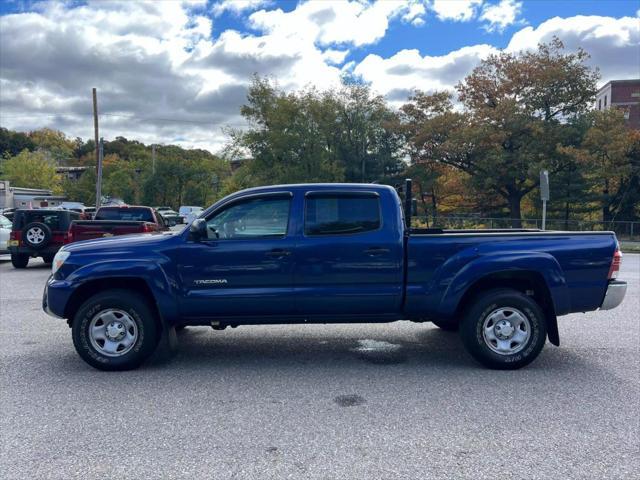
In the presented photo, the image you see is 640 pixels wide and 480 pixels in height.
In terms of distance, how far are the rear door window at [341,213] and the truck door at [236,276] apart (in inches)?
13.5

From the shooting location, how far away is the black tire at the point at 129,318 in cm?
508

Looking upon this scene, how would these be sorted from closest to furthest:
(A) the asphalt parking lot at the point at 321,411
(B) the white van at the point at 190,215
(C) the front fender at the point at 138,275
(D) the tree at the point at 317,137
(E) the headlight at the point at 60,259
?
1. (A) the asphalt parking lot at the point at 321,411
2. (C) the front fender at the point at 138,275
3. (E) the headlight at the point at 60,259
4. (B) the white van at the point at 190,215
5. (D) the tree at the point at 317,137

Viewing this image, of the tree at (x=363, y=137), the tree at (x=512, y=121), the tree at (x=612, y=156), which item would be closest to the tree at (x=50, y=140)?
the tree at (x=363, y=137)

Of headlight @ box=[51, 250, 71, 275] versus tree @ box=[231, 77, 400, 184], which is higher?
tree @ box=[231, 77, 400, 184]

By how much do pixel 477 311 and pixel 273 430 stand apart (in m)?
2.46

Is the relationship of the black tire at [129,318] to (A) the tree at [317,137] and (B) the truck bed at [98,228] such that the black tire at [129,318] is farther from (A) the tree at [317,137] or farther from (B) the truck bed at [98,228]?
(A) the tree at [317,137]

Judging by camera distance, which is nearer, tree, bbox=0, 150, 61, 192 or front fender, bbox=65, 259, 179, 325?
front fender, bbox=65, 259, 179, 325

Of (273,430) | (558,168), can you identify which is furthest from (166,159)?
(273,430)

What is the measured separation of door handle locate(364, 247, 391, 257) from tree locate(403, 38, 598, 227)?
27314mm

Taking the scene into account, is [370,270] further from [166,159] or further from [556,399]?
[166,159]

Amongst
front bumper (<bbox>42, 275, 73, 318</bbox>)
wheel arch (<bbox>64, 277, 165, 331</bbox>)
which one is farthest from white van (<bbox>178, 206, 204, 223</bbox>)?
front bumper (<bbox>42, 275, 73, 318</bbox>)

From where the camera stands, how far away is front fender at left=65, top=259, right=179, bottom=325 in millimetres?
5035

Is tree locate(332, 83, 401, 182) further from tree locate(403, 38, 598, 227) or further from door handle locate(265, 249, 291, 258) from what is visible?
door handle locate(265, 249, 291, 258)

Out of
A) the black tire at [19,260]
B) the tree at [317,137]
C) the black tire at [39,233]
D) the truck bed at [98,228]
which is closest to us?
the truck bed at [98,228]
